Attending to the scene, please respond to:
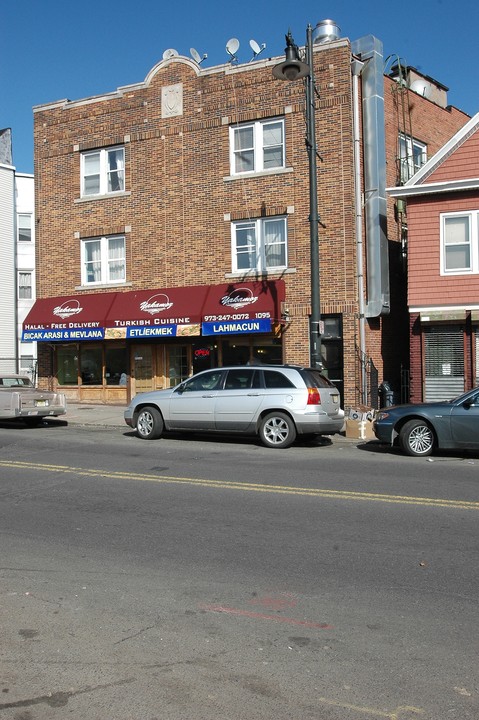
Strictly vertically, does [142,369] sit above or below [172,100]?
below

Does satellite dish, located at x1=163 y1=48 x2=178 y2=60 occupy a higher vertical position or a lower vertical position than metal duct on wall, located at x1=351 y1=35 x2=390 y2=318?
higher

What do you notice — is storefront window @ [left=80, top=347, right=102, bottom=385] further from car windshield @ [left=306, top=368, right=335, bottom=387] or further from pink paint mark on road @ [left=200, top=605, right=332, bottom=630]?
pink paint mark on road @ [left=200, top=605, right=332, bottom=630]

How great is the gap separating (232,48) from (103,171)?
18.7 feet

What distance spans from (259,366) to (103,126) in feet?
42.2

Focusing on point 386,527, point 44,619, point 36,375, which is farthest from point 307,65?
point 36,375

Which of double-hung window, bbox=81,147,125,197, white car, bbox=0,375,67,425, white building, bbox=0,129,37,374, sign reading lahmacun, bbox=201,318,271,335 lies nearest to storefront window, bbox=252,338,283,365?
sign reading lahmacun, bbox=201,318,271,335

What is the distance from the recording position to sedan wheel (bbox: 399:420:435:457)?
1219 centimetres

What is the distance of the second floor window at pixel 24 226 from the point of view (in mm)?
34469

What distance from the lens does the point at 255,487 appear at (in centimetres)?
938

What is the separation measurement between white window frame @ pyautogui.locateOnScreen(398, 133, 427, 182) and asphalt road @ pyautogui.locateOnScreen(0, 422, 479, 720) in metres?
14.2

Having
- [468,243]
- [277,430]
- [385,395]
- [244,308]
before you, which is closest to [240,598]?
[277,430]

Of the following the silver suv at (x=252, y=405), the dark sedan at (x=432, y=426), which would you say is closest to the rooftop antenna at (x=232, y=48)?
the silver suv at (x=252, y=405)

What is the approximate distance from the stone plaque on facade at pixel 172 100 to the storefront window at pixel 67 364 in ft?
26.9

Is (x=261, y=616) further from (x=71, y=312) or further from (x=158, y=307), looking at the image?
(x=71, y=312)
